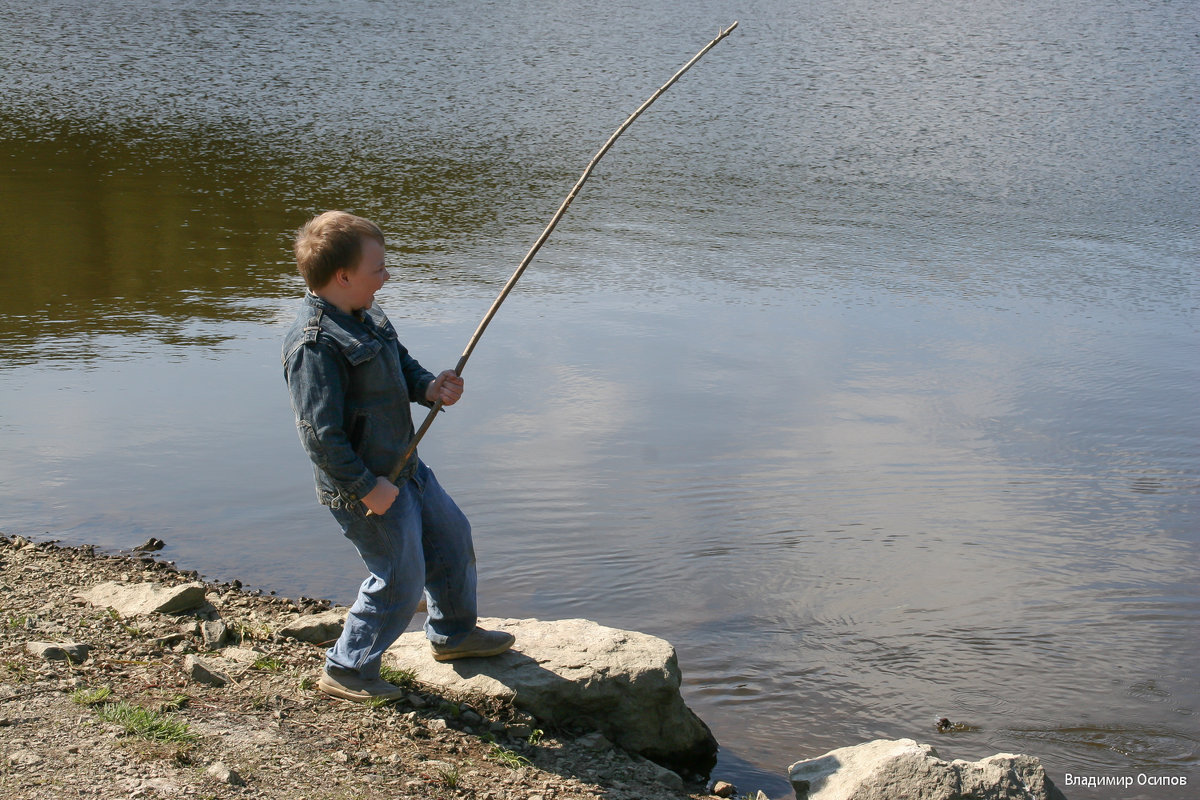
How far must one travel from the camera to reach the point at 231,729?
2750 millimetres

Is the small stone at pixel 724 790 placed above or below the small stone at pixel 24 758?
below

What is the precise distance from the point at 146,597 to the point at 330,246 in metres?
1.53

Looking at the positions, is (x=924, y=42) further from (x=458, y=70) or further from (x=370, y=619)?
(x=370, y=619)

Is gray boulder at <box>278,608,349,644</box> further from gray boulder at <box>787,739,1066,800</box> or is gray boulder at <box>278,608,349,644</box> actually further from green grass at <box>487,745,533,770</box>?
gray boulder at <box>787,739,1066,800</box>

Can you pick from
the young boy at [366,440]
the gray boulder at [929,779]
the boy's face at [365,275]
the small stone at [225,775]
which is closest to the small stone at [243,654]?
the young boy at [366,440]

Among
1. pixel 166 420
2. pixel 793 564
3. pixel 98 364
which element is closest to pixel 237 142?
pixel 98 364

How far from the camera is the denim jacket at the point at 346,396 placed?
8.93 feet

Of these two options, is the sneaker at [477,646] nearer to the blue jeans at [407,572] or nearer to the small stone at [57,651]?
the blue jeans at [407,572]

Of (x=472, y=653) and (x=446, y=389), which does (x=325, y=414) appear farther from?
A: (x=472, y=653)

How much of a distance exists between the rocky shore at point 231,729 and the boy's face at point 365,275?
110 cm

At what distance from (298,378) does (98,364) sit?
→ 3.83 meters

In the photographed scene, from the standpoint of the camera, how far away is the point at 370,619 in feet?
9.74

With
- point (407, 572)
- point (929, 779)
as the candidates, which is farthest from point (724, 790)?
point (407, 572)

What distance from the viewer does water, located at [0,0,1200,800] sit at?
13.1 feet
